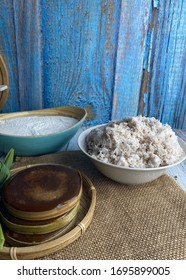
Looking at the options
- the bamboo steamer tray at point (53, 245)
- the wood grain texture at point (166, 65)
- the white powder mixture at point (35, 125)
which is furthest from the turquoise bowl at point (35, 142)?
the wood grain texture at point (166, 65)

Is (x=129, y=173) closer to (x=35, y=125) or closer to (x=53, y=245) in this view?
(x=53, y=245)

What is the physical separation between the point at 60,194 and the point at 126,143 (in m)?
0.23

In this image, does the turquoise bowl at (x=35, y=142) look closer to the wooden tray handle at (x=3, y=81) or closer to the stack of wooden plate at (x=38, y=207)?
the wooden tray handle at (x=3, y=81)

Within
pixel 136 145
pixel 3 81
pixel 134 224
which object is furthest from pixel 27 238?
pixel 3 81

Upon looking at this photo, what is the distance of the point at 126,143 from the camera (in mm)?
637

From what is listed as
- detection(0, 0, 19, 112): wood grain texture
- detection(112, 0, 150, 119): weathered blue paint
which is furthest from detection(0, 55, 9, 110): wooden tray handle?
detection(112, 0, 150, 119): weathered blue paint

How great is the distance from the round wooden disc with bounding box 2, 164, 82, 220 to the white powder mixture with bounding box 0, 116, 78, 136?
0.24m

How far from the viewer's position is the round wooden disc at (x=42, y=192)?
462 millimetres

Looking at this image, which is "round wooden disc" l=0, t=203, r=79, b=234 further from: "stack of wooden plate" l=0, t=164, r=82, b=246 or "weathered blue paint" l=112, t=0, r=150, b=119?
"weathered blue paint" l=112, t=0, r=150, b=119

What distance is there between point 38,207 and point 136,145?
0.29 m

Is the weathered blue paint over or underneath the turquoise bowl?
over

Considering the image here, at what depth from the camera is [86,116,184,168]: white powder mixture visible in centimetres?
61
